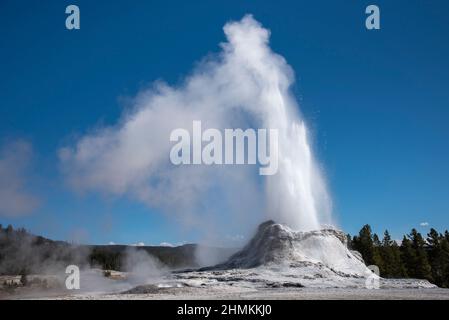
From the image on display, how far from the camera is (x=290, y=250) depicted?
43062 mm

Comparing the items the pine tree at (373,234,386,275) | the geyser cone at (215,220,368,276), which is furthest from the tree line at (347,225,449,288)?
the geyser cone at (215,220,368,276)

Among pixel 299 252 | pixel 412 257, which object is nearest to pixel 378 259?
pixel 412 257

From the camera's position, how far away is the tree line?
61812mm

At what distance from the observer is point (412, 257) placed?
63.4 meters

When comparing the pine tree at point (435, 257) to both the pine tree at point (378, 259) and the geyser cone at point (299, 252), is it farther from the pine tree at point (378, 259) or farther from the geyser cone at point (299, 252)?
the geyser cone at point (299, 252)

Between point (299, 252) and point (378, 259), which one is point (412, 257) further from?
point (299, 252)

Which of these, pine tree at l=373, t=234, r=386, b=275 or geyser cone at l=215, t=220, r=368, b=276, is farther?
pine tree at l=373, t=234, r=386, b=275

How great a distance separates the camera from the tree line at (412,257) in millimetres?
61812

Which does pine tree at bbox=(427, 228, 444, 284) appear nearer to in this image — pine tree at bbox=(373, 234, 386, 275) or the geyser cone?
pine tree at bbox=(373, 234, 386, 275)

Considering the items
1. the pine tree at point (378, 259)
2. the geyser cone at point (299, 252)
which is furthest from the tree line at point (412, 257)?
the geyser cone at point (299, 252)

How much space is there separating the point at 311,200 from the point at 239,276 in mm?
19511
